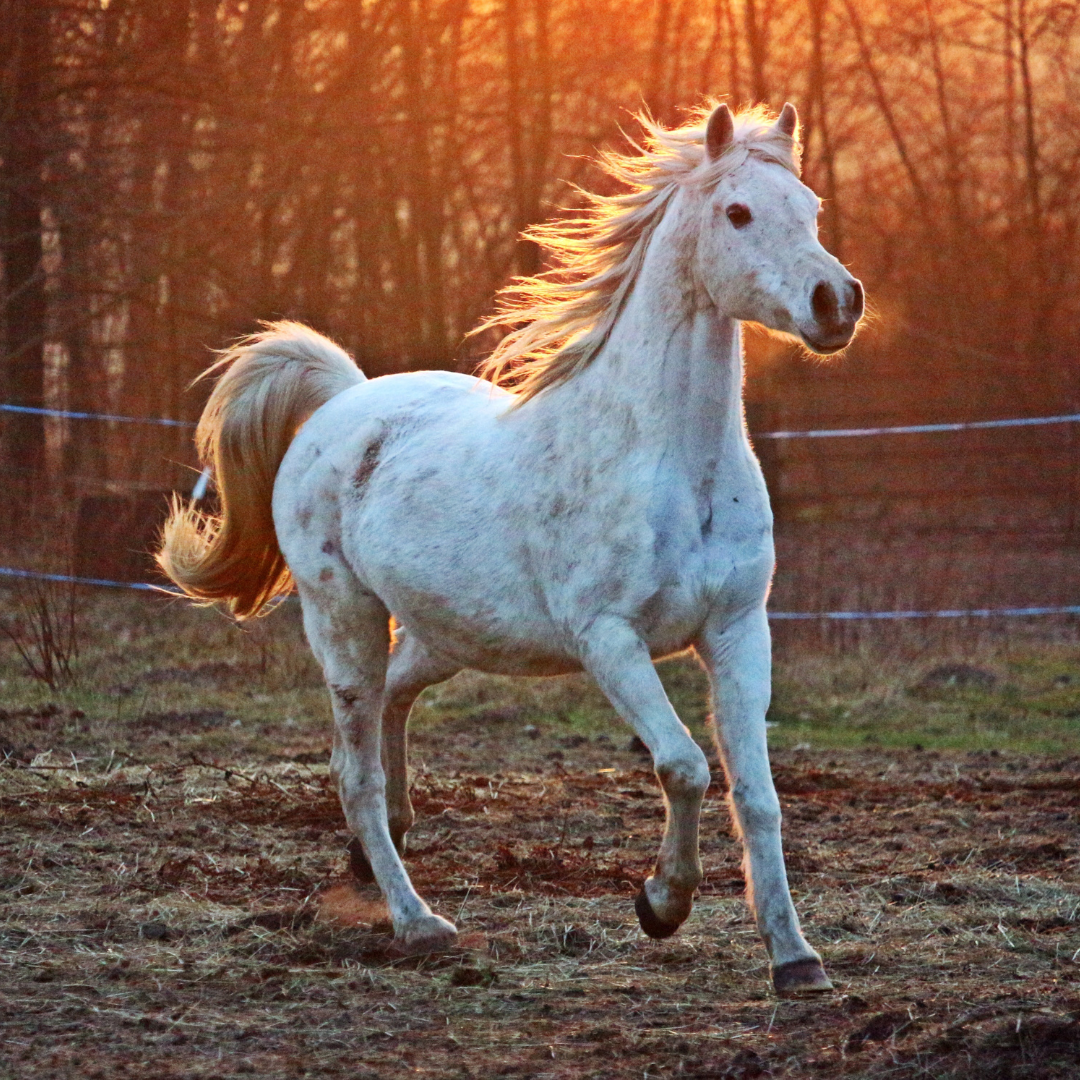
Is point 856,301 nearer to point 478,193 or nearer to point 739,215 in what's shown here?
point 739,215

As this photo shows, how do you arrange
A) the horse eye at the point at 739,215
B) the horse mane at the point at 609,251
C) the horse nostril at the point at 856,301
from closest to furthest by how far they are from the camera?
the horse nostril at the point at 856,301, the horse eye at the point at 739,215, the horse mane at the point at 609,251

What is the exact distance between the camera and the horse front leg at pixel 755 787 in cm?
353

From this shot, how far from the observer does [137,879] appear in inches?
187

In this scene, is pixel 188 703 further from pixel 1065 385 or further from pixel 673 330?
pixel 1065 385

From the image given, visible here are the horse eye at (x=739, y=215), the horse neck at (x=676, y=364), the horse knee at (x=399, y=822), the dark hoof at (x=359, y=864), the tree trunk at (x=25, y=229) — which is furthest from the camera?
the tree trunk at (x=25, y=229)

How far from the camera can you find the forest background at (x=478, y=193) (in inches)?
542

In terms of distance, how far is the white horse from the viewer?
355 cm

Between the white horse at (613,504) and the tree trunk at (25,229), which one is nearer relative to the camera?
the white horse at (613,504)

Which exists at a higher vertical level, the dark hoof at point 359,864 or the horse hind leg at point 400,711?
the horse hind leg at point 400,711

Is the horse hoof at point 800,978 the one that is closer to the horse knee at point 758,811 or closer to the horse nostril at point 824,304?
the horse knee at point 758,811

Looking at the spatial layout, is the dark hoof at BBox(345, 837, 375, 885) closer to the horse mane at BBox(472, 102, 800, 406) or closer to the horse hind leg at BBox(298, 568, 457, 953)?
the horse hind leg at BBox(298, 568, 457, 953)

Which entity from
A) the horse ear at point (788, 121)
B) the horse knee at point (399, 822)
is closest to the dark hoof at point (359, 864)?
the horse knee at point (399, 822)

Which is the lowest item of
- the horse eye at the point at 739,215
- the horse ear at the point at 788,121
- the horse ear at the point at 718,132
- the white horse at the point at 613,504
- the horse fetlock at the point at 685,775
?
the horse fetlock at the point at 685,775

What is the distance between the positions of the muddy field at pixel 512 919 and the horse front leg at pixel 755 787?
154mm
